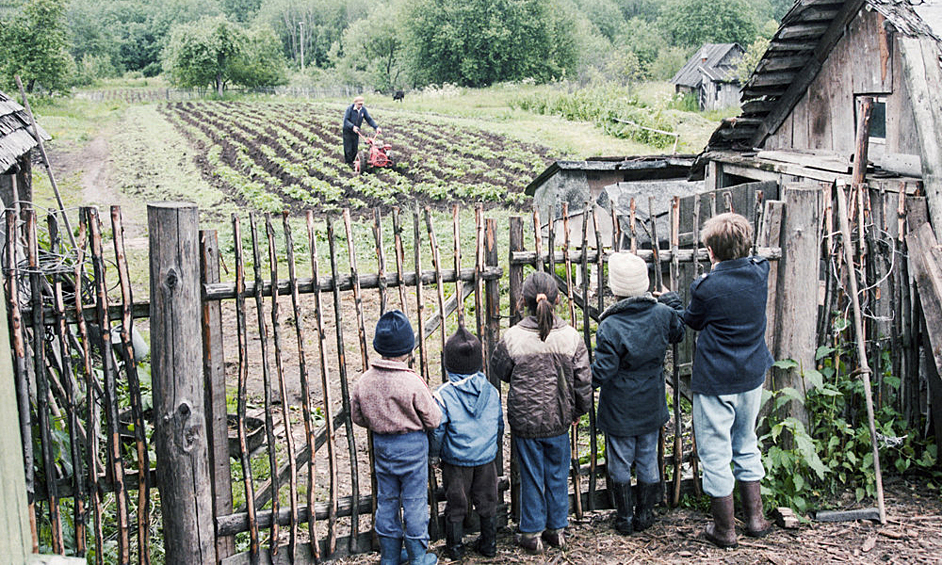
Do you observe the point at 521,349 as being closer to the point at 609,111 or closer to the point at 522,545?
the point at 522,545

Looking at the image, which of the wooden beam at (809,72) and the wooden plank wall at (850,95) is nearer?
the wooden plank wall at (850,95)

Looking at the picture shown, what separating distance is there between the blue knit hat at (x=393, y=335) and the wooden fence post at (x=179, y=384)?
3.10 feet

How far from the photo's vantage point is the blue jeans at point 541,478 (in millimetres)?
4281

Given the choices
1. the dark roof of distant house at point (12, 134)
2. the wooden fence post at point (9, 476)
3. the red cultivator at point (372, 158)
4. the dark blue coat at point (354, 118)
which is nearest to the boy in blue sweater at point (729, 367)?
the wooden fence post at point (9, 476)

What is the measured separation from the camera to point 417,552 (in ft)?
13.3

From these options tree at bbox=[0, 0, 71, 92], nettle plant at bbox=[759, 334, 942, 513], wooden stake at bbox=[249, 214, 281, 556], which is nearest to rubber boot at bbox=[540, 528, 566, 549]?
nettle plant at bbox=[759, 334, 942, 513]

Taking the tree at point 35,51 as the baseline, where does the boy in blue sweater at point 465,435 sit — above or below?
below

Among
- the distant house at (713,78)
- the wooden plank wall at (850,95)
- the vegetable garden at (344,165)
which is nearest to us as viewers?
the wooden plank wall at (850,95)

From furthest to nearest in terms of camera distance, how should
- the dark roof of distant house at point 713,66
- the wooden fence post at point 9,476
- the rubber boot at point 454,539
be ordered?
1. the dark roof of distant house at point 713,66
2. the rubber boot at point 454,539
3. the wooden fence post at point 9,476

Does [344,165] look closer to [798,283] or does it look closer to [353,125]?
[353,125]

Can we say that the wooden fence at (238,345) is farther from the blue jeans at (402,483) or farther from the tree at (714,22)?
the tree at (714,22)

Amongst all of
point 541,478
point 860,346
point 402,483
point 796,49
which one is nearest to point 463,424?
point 402,483

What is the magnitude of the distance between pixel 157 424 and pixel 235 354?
4.51 metres

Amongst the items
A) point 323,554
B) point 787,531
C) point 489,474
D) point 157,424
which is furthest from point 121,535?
point 787,531
